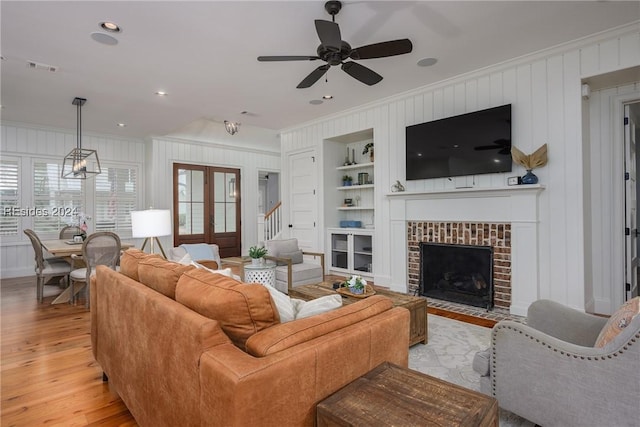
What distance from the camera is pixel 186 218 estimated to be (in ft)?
25.0

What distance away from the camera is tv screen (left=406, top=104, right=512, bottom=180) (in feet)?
12.7

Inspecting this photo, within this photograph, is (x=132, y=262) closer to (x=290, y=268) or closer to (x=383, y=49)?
(x=290, y=268)

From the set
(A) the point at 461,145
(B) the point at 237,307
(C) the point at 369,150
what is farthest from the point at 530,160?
(B) the point at 237,307

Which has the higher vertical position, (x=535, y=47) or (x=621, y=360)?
(x=535, y=47)

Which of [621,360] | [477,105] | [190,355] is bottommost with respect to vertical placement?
[621,360]

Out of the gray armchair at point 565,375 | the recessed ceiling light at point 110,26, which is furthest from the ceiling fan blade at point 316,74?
the gray armchair at point 565,375

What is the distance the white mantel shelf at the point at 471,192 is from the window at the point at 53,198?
19.7 ft

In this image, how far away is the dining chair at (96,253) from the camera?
406cm

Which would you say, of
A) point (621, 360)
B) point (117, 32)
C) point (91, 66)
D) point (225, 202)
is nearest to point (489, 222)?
point (621, 360)

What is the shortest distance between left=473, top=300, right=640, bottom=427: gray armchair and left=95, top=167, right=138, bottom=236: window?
7306mm

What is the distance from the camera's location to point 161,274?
5.79 feet

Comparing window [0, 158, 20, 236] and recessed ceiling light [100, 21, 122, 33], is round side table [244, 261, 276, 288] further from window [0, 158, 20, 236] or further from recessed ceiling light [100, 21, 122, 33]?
window [0, 158, 20, 236]

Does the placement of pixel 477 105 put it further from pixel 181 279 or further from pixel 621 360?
pixel 181 279

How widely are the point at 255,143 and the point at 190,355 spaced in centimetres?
770
